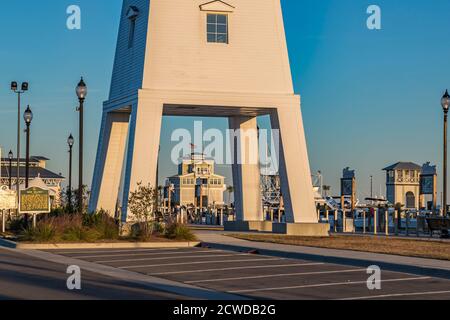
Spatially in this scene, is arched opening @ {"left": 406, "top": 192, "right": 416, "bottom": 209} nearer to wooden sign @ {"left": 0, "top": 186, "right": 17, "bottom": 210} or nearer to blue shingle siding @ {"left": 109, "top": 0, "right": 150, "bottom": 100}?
wooden sign @ {"left": 0, "top": 186, "right": 17, "bottom": 210}

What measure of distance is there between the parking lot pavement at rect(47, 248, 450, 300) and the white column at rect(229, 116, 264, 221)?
1794 centimetres

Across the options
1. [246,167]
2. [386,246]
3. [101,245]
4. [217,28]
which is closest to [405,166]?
[246,167]

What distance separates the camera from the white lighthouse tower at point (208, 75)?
41438mm

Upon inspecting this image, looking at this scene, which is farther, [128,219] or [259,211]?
[259,211]

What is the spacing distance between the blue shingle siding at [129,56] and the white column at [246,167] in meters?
6.36

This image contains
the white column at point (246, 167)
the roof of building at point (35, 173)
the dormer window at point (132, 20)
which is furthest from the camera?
the roof of building at point (35, 173)

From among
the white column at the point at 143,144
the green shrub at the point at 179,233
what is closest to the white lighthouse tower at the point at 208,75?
the white column at the point at 143,144

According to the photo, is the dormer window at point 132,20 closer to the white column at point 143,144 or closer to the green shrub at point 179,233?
the white column at point 143,144

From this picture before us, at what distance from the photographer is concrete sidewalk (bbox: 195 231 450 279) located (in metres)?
22.1

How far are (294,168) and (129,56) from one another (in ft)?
30.5
